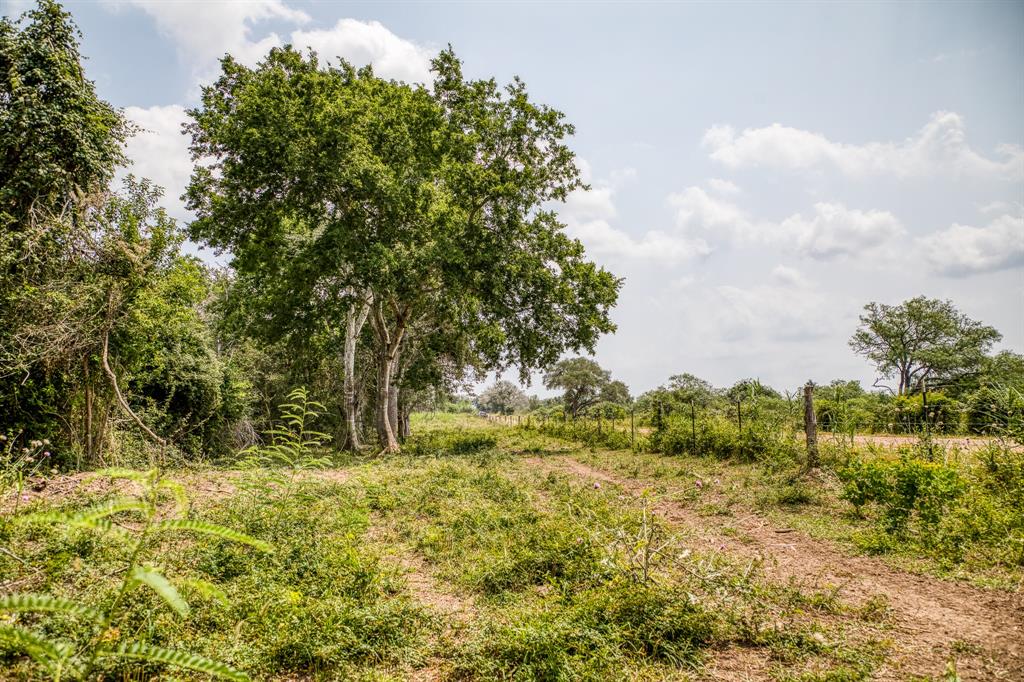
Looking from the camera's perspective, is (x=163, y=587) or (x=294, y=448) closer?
(x=163, y=587)

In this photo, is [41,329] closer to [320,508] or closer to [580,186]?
[320,508]

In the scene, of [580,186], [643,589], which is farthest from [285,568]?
[580,186]

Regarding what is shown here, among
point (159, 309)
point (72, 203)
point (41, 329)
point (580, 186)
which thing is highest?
point (580, 186)

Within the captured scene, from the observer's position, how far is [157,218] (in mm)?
11109

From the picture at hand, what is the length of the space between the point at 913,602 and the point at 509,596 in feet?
13.3

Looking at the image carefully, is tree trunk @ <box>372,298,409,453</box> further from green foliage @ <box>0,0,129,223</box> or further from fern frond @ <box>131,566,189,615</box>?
fern frond @ <box>131,566,189,615</box>

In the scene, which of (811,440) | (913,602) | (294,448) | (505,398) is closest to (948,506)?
(913,602)

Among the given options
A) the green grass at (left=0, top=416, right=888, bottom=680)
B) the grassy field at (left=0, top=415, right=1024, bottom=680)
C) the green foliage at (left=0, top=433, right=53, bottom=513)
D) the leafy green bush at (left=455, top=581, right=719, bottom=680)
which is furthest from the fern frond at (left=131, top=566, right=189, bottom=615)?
the green foliage at (left=0, top=433, right=53, bottom=513)

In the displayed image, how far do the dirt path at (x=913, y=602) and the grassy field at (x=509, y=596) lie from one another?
0.07ft

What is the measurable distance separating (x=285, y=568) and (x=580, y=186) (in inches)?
665

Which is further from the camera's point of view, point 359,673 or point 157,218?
point 157,218

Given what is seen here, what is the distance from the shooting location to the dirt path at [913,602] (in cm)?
383

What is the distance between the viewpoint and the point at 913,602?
4973mm

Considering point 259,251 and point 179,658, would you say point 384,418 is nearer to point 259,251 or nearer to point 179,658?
point 259,251
